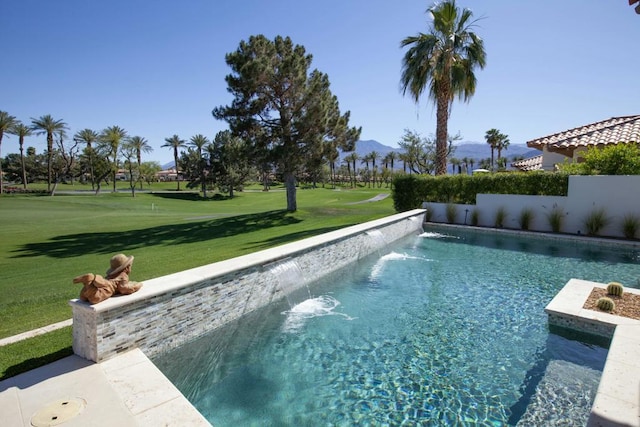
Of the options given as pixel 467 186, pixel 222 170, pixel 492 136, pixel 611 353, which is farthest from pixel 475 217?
pixel 492 136

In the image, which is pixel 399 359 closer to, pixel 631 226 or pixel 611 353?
pixel 611 353

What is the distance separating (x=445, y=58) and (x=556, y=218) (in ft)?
30.0

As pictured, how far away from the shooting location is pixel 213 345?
5.32 m

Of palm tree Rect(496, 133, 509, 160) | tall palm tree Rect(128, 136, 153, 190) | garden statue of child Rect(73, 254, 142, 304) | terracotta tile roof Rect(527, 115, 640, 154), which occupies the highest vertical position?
palm tree Rect(496, 133, 509, 160)

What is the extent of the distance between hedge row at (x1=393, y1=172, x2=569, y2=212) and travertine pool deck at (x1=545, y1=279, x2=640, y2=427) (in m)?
8.45

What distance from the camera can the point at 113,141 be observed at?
146 feet

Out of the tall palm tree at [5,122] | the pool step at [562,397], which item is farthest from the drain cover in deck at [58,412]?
the tall palm tree at [5,122]

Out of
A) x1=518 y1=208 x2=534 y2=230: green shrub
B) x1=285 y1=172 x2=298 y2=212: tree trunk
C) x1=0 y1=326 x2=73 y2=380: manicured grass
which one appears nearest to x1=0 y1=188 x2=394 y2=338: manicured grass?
x1=285 y1=172 x2=298 y2=212: tree trunk

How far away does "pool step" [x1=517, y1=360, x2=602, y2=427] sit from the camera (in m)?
3.53

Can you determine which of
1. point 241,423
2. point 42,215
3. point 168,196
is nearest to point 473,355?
point 241,423

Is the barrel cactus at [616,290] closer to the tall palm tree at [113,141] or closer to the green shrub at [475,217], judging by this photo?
the green shrub at [475,217]

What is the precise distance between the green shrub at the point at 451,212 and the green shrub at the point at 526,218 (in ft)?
9.40

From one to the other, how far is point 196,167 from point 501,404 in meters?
52.4

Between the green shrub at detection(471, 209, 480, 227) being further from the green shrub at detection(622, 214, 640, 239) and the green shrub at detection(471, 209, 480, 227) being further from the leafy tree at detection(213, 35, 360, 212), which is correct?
the leafy tree at detection(213, 35, 360, 212)
